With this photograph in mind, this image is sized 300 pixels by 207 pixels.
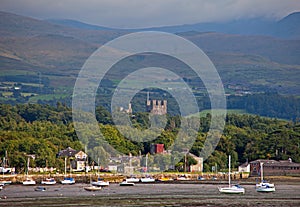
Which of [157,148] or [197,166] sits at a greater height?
[157,148]

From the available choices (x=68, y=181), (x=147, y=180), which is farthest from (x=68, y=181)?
(x=147, y=180)

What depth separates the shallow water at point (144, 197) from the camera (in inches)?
2112

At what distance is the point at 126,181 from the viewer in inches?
3123

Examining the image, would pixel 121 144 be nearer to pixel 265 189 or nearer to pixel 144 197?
pixel 265 189

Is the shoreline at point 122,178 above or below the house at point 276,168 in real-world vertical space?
below

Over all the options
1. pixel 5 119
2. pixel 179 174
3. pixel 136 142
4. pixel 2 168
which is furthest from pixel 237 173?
pixel 5 119

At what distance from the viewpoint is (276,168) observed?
314 ft

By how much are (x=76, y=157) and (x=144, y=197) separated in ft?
132

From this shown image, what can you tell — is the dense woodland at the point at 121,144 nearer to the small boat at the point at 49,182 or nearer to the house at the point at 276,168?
the house at the point at 276,168

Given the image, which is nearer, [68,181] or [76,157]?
[68,181]

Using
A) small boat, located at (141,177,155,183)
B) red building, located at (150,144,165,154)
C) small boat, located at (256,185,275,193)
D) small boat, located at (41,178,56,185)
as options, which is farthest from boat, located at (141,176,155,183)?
red building, located at (150,144,165,154)

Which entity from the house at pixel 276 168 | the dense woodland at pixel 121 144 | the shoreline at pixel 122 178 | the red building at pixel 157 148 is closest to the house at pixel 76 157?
the dense woodland at pixel 121 144

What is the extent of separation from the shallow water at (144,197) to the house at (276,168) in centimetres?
2381

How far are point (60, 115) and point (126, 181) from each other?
237 ft
